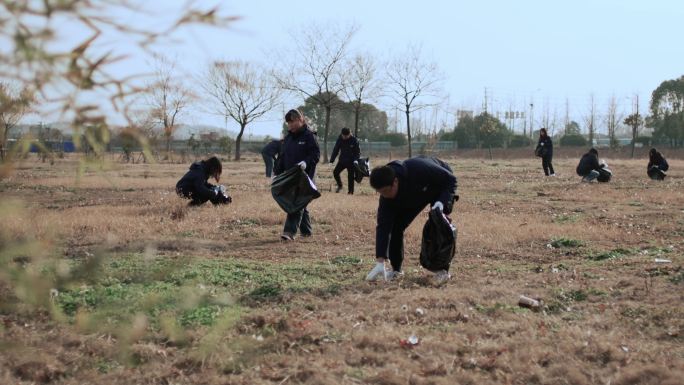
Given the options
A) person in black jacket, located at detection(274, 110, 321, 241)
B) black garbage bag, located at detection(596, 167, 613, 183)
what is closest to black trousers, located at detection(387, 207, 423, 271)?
→ person in black jacket, located at detection(274, 110, 321, 241)

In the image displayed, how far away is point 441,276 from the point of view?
6641mm

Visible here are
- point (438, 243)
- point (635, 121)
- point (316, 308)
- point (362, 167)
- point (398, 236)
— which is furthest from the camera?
point (635, 121)

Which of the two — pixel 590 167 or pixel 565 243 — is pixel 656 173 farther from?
pixel 565 243

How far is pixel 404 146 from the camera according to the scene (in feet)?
189

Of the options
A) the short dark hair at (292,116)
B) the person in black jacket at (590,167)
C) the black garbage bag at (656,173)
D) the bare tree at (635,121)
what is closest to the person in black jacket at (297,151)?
the short dark hair at (292,116)

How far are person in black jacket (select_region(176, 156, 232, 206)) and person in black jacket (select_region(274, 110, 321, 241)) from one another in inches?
98.1

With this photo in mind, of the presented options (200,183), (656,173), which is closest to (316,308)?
(200,183)

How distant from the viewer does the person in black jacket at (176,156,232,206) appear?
11.8 meters

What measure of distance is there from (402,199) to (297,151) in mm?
2999

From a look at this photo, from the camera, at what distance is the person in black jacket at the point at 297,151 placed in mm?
9273

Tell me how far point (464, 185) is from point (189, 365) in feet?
49.8

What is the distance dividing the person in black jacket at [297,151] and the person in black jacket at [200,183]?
2491 mm

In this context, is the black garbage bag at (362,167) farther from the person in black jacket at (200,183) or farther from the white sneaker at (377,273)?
the white sneaker at (377,273)

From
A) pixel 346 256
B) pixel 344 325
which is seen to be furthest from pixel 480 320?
pixel 346 256
